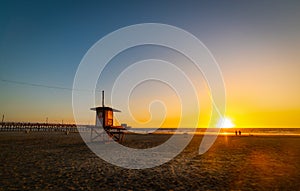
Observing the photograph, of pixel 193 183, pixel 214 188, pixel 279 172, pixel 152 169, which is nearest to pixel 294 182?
pixel 279 172

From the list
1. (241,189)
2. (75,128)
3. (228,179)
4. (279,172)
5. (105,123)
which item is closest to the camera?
(241,189)

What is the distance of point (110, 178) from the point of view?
8.83 meters

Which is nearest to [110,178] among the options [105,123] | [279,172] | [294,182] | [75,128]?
[294,182]

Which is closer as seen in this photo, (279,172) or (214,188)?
(214,188)

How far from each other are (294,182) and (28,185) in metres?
10.1

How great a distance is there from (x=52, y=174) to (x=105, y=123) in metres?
18.9

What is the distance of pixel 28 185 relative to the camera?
7375mm

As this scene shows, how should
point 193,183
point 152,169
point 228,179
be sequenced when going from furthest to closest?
point 152,169
point 228,179
point 193,183

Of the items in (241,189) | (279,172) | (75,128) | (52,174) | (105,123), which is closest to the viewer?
(241,189)

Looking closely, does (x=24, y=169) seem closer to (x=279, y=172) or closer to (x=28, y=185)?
(x=28, y=185)

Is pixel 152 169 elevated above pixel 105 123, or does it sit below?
below

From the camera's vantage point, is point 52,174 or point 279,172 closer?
point 52,174

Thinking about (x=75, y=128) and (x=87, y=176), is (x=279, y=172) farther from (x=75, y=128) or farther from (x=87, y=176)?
(x=75, y=128)

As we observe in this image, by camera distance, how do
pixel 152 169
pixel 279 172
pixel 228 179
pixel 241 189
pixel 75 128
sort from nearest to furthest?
pixel 241 189, pixel 228 179, pixel 279 172, pixel 152 169, pixel 75 128
